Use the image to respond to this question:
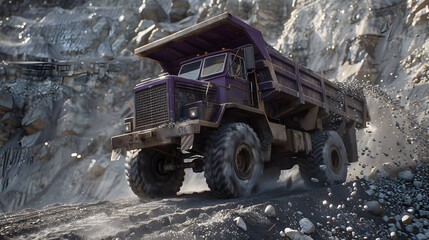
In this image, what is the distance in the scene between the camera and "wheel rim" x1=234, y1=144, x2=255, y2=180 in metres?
5.88

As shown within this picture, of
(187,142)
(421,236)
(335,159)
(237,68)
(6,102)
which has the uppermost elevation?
(6,102)

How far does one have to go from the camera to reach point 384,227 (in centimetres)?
471

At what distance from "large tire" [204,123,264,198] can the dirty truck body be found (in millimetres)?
16

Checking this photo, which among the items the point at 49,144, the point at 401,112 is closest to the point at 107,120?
the point at 49,144

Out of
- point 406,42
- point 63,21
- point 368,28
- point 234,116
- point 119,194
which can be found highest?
point 63,21

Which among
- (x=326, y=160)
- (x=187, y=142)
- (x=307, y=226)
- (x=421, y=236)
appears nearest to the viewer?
(x=307, y=226)

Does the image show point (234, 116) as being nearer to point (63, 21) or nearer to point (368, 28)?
point (368, 28)

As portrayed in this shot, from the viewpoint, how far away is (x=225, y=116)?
21.1 feet

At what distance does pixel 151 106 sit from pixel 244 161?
1950 millimetres

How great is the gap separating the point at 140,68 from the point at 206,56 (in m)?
15.4

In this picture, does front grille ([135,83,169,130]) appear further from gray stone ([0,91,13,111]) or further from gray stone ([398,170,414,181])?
gray stone ([0,91,13,111])

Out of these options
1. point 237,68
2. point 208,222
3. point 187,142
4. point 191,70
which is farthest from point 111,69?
point 208,222

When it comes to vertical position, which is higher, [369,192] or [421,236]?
[369,192]

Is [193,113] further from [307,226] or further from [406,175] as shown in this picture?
[406,175]
